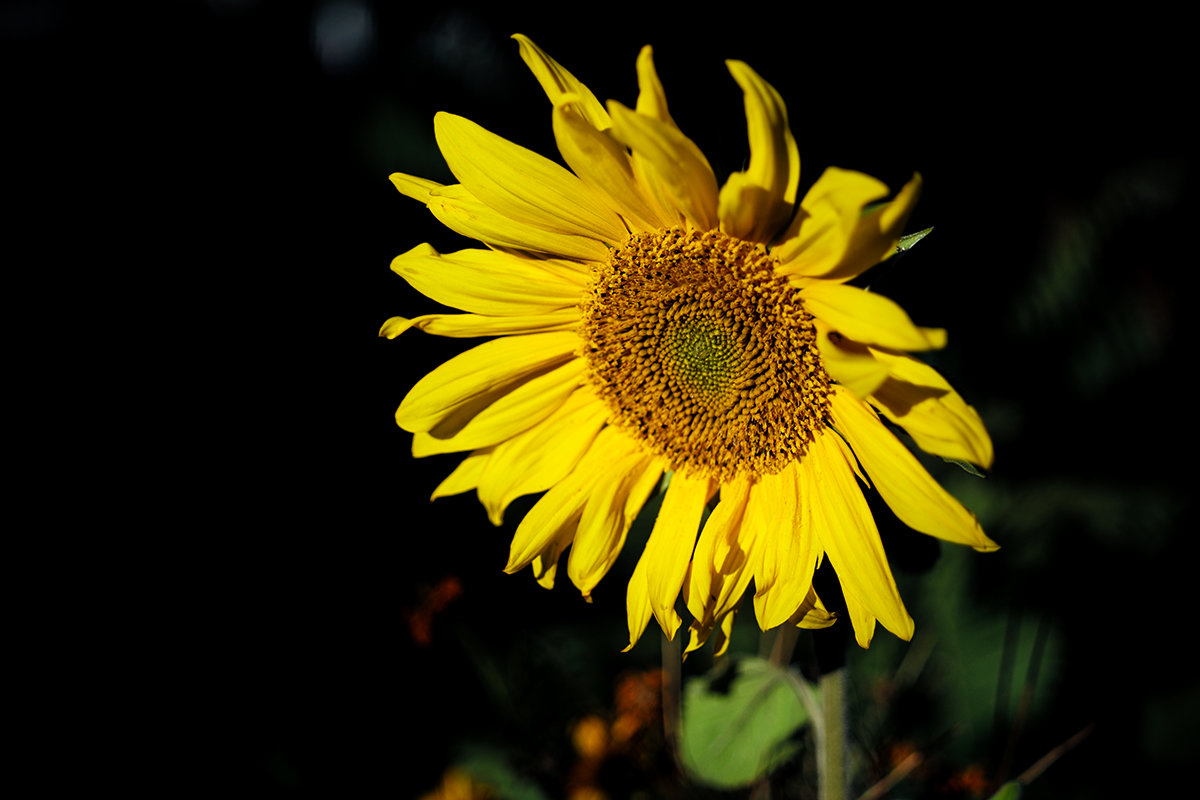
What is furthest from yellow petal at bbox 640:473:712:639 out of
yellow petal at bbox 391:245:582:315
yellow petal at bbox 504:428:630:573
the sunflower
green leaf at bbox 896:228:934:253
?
green leaf at bbox 896:228:934:253

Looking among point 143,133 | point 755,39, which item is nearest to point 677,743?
point 755,39

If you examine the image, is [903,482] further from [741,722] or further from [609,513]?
[741,722]

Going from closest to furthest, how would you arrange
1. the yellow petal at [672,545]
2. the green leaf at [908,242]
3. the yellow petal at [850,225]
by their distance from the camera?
the yellow petal at [850,225] < the green leaf at [908,242] < the yellow petal at [672,545]

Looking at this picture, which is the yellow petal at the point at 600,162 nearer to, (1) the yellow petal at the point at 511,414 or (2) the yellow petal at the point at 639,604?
(1) the yellow petal at the point at 511,414

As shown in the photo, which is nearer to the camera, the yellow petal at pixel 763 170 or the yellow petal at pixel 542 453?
the yellow petal at pixel 763 170

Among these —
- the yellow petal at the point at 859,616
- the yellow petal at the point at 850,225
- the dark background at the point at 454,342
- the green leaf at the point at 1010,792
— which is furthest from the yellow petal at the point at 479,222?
the dark background at the point at 454,342

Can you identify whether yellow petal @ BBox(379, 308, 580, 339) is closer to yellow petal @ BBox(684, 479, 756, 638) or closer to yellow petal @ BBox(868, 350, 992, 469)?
yellow petal @ BBox(684, 479, 756, 638)

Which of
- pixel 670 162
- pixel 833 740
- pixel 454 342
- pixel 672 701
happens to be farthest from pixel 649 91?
pixel 454 342
